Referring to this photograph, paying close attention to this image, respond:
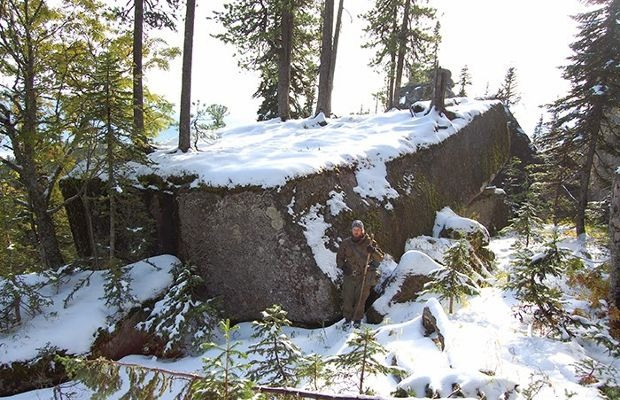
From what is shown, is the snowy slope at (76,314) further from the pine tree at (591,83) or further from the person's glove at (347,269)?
the pine tree at (591,83)

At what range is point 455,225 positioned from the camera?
1105cm

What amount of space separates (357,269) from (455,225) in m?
4.79

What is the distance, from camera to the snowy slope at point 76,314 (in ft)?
22.7

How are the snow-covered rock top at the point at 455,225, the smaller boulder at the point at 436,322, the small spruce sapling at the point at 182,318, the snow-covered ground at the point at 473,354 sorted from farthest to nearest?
the snow-covered rock top at the point at 455,225 → the small spruce sapling at the point at 182,318 → the smaller boulder at the point at 436,322 → the snow-covered ground at the point at 473,354

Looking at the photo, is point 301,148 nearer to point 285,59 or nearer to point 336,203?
point 336,203

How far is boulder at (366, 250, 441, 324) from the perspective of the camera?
7820 millimetres

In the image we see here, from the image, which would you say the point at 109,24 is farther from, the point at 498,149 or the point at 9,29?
the point at 498,149

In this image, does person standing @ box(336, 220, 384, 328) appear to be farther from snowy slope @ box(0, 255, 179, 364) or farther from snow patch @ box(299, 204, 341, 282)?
snowy slope @ box(0, 255, 179, 364)

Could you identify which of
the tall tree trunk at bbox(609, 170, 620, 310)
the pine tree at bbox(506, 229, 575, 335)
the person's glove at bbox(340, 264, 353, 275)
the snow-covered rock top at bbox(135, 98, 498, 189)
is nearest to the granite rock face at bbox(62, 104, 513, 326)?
the snow-covered rock top at bbox(135, 98, 498, 189)

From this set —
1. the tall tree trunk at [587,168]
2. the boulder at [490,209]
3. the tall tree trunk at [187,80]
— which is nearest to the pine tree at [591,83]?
the tall tree trunk at [587,168]

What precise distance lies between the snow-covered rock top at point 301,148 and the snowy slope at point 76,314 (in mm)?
2245

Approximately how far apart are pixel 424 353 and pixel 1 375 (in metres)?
→ 6.99

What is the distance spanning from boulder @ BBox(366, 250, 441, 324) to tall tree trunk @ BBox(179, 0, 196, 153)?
285 inches

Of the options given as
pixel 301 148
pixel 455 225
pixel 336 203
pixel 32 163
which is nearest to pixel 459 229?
pixel 455 225
